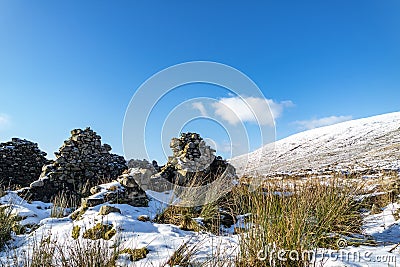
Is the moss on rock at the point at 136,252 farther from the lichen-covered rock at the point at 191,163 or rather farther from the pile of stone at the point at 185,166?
the lichen-covered rock at the point at 191,163

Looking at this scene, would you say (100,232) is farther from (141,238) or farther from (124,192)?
(124,192)

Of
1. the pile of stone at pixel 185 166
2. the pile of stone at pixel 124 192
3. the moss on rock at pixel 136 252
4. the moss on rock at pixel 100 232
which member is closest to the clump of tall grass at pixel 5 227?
the moss on rock at pixel 100 232

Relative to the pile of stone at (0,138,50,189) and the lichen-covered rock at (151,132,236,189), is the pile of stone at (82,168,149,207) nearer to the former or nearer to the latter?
the lichen-covered rock at (151,132,236,189)

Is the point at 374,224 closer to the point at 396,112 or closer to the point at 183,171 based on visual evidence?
the point at 183,171

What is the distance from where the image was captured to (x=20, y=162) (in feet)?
39.4

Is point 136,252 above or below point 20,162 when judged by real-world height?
below

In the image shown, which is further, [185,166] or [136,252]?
[185,166]

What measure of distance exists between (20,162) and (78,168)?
3590 millimetres

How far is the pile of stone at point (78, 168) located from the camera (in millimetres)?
9586

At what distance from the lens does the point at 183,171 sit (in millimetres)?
8750

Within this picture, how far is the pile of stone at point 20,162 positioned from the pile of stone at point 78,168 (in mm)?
2617

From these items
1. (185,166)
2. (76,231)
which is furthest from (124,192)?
(76,231)

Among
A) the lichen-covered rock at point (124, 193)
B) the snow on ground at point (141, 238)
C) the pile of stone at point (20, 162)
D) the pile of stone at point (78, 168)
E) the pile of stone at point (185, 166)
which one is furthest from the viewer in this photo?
the pile of stone at point (20, 162)

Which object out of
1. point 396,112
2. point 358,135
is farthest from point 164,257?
point 396,112
